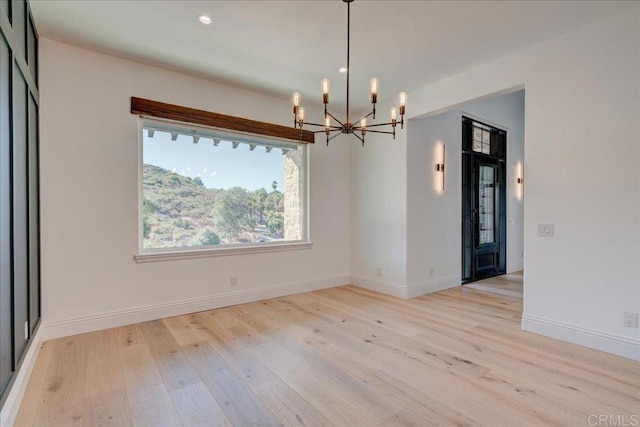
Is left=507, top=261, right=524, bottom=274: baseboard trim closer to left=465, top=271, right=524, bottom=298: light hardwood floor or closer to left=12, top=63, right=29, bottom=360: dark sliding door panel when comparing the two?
left=465, top=271, right=524, bottom=298: light hardwood floor

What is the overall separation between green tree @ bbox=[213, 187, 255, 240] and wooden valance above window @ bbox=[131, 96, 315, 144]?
836 mm

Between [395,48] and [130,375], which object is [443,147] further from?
[130,375]

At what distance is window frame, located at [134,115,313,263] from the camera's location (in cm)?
358

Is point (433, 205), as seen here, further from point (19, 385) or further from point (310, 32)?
point (19, 385)

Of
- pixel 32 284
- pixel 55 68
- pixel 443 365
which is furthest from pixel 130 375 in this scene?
pixel 55 68

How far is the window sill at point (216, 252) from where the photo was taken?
360 centimetres

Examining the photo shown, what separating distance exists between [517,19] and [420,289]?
3.37m

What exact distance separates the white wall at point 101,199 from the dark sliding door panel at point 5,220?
1.26 metres

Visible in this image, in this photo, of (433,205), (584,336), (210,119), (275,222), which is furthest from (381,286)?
(210,119)

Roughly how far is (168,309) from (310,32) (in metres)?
3.32

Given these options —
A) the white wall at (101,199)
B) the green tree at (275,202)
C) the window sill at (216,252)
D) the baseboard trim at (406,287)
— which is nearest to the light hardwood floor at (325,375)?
the white wall at (101,199)

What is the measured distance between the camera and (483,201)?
591cm

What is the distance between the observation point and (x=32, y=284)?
2676mm

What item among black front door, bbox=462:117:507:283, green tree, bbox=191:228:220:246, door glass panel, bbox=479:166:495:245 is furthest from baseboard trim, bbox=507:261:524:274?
green tree, bbox=191:228:220:246
